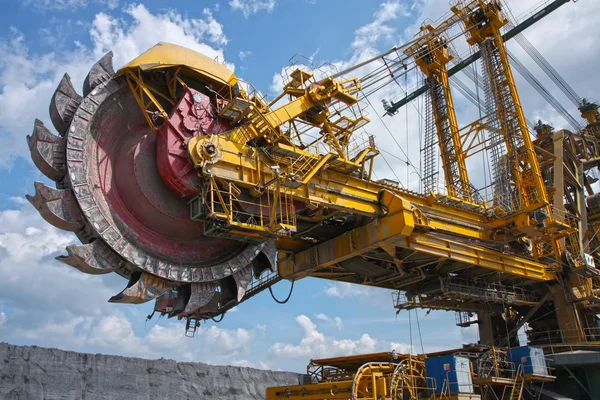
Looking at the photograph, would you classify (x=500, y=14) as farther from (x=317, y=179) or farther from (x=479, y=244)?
(x=317, y=179)

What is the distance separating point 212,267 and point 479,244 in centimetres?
1129

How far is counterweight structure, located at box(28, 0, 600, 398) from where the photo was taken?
1418 centimetres

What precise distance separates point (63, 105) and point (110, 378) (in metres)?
12.4

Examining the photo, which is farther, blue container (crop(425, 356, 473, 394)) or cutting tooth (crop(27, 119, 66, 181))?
blue container (crop(425, 356, 473, 394))

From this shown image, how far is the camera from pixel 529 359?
64.0ft

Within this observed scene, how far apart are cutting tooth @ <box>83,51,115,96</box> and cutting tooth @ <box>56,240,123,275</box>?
4.24 m

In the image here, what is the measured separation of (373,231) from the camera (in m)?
18.3

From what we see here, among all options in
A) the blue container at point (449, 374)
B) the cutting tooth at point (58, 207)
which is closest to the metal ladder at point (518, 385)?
the blue container at point (449, 374)

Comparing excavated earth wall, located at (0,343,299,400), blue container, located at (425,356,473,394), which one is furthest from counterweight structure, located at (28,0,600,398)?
excavated earth wall, located at (0,343,299,400)

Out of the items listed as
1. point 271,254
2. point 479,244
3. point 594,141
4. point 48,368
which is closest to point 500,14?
point 594,141

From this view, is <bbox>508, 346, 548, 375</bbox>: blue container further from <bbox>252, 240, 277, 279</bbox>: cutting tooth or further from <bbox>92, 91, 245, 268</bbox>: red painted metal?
<bbox>92, 91, 245, 268</bbox>: red painted metal

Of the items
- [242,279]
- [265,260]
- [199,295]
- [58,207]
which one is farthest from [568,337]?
[58,207]

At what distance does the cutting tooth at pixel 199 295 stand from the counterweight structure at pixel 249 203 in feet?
0.11

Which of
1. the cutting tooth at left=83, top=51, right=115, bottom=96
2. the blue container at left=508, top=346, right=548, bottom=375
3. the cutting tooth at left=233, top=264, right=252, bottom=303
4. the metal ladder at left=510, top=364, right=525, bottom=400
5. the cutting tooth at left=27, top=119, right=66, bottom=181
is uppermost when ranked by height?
the cutting tooth at left=83, top=51, right=115, bottom=96
